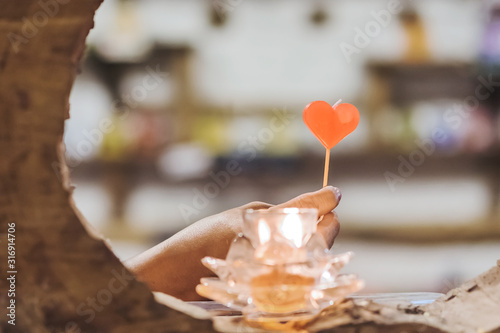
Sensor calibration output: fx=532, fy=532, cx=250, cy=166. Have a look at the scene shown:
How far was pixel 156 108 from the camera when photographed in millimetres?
2990

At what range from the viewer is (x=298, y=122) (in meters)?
3.00

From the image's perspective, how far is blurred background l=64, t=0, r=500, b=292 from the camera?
293cm

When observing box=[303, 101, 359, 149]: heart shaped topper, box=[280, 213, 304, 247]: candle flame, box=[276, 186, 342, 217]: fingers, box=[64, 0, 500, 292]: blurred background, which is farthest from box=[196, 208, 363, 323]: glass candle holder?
box=[64, 0, 500, 292]: blurred background

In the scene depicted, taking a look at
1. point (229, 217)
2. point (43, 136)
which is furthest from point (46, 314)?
point (229, 217)

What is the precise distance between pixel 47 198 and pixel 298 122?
2.30 m

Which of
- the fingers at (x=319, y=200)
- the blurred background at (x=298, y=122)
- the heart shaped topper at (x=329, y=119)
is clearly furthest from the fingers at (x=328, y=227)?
the blurred background at (x=298, y=122)

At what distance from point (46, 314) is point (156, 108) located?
7.48 feet

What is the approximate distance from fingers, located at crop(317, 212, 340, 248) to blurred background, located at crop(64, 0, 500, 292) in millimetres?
1835

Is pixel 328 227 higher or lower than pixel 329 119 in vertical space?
lower

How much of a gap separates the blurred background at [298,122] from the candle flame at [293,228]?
6.91 ft

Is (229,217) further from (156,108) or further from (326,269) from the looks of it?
(156,108)

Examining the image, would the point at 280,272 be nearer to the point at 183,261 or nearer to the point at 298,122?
the point at 183,261

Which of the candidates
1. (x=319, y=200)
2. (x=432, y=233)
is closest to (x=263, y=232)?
(x=319, y=200)

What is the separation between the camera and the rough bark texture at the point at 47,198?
788mm
